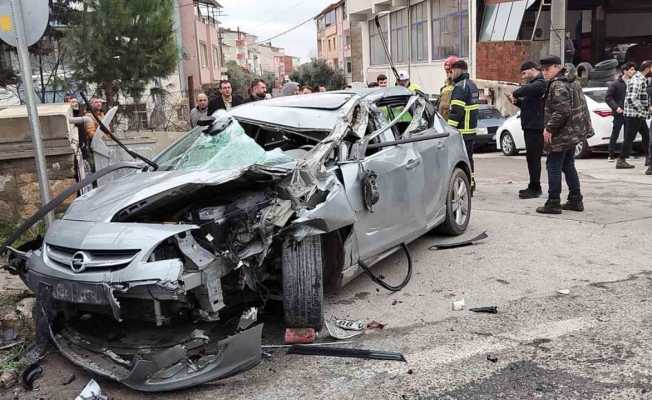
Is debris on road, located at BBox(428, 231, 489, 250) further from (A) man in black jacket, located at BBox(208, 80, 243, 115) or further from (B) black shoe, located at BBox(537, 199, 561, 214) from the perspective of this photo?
(A) man in black jacket, located at BBox(208, 80, 243, 115)

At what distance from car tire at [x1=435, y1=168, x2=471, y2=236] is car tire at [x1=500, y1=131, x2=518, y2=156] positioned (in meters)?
9.09

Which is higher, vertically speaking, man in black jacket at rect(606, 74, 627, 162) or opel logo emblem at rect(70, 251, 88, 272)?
man in black jacket at rect(606, 74, 627, 162)

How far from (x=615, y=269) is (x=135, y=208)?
3.90 metres

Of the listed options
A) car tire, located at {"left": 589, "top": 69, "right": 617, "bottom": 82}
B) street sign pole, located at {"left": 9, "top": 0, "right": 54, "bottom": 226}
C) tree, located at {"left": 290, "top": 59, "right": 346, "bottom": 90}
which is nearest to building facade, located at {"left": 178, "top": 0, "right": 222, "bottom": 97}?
tree, located at {"left": 290, "top": 59, "right": 346, "bottom": 90}

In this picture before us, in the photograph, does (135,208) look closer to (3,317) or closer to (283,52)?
(3,317)

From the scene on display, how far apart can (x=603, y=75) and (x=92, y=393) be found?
17.7m

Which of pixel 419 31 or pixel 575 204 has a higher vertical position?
pixel 419 31

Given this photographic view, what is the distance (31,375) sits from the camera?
3.61 m

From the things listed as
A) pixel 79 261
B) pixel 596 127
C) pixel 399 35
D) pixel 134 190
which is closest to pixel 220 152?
pixel 134 190

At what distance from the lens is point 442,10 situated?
29297 millimetres

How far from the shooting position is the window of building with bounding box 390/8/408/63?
3484 cm

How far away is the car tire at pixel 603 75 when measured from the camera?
1751 centimetres

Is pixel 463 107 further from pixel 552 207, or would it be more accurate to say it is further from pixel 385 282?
pixel 385 282

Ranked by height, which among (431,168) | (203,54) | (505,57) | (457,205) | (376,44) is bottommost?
(457,205)
